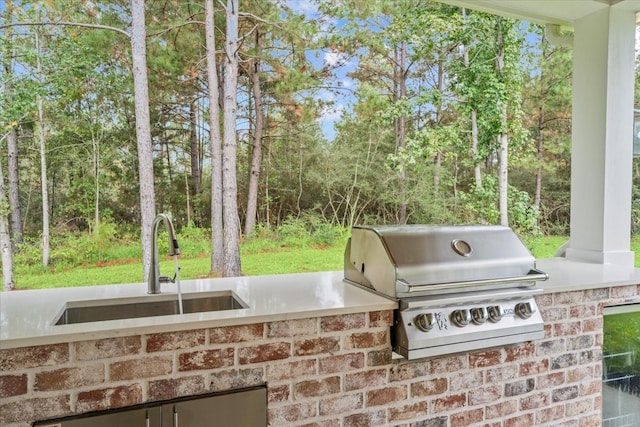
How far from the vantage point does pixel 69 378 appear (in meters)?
1.32

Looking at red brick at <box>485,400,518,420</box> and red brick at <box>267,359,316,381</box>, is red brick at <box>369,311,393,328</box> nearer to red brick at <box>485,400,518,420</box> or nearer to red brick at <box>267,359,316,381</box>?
red brick at <box>267,359,316,381</box>

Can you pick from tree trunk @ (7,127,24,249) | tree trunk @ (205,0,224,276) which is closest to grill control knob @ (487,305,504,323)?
tree trunk @ (205,0,224,276)

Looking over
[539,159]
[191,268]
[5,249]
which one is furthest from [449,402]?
[539,159]

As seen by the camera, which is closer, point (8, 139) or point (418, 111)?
point (8, 139)

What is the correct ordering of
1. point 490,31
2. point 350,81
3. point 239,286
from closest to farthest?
point 239,286
point 350,81
point 490,31

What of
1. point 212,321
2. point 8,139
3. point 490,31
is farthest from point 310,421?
point 490,31

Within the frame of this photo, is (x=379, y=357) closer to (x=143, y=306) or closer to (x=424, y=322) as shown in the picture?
(x=424, y=322)

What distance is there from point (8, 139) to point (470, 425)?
9.50ft

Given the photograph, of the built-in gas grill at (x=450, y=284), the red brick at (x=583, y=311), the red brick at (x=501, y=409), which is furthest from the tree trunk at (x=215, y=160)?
the red brick at (x=583, y=311)

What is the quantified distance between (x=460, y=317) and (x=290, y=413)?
30.7 inches

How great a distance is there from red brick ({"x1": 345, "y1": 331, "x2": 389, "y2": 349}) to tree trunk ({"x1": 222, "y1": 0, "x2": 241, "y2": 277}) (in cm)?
149

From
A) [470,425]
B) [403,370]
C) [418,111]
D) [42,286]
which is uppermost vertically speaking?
[418,111]

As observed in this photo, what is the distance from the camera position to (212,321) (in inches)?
56.9

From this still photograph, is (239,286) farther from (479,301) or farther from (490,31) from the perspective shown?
(490,31)
